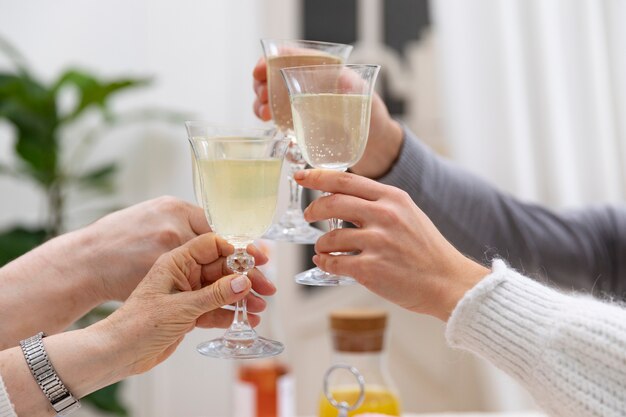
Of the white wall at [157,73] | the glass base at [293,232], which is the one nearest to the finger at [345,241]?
the glass base at [293,232]

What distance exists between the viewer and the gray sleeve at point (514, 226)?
1.80m

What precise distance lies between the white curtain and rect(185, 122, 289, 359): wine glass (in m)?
2.05

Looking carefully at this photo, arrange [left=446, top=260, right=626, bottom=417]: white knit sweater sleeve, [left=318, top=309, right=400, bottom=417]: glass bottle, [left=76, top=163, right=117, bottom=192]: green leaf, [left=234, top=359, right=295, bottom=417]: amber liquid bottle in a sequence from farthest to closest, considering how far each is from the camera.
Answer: [left=76, top=163, right=117, bottom=192]: green leaf, [left=234, top=359, right=295, bottom=417]: amber liquid bottle, [left=318, top=309, right=400, bottom=417]: glass bottle, [left=446, top=260, right=626, bottom=417]: white knit sweater sleeve

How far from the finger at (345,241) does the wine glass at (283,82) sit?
21 cm

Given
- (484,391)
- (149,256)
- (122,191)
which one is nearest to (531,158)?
(484,391)

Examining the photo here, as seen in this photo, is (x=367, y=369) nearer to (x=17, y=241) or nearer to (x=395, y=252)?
(x=395, y=252)

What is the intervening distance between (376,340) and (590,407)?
520 mm

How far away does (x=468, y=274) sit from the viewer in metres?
1.02

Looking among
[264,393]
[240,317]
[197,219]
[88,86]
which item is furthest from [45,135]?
[240,317]

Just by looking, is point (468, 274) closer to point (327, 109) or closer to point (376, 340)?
point (327, 109)

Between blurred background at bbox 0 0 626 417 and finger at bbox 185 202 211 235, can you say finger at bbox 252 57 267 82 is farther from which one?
blurred background at bbox 0 0 626 417

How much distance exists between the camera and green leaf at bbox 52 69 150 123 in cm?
287

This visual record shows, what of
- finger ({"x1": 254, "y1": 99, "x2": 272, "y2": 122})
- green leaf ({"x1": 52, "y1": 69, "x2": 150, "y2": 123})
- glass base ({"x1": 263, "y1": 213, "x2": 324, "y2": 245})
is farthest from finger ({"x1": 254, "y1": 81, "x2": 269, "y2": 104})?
green leaf ({"x1": 52, "y1": 69, "x2": 150, "y2": 123})

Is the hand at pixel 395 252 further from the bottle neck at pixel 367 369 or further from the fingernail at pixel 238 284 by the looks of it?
the bottle neck at pixel 367 369
